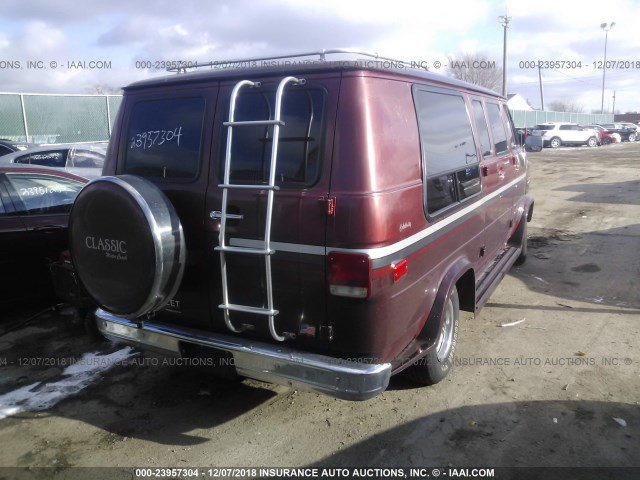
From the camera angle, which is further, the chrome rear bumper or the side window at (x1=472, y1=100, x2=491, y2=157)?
the side window at (x1=472, y1=100, x2=491, y2=157)

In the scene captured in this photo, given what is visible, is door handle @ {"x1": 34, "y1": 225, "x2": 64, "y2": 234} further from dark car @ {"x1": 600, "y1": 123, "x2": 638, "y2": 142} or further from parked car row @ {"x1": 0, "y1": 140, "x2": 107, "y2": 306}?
dark car @ {"x1": 600, "y1": 123, "x2": 638, "y2": 142}

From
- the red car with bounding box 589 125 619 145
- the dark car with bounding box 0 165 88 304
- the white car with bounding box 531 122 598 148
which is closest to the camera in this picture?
the dark car with bounding box 0 165 88 304

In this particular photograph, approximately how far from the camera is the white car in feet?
115

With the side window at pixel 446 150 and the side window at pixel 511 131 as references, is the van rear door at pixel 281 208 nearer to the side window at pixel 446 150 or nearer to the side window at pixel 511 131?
the side window at pixel 446 150

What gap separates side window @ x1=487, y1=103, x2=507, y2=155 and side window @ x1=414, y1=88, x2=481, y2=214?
3.20 ft

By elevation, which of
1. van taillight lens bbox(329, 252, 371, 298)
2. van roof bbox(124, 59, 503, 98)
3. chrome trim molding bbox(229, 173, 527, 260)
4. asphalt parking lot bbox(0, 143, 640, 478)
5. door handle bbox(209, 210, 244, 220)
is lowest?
asphalt parking lot bbox(0, 143, 640, 478)

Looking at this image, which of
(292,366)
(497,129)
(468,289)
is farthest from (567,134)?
(292,366)

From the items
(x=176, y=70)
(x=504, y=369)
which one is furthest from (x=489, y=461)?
(x=176, y=70)

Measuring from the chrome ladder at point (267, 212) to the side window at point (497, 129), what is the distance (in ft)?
9.92

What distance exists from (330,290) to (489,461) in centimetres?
140

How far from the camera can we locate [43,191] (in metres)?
5.37

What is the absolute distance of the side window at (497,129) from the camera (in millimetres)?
5293

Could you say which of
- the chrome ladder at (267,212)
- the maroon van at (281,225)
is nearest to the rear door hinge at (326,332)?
the maroon van at (281,225)

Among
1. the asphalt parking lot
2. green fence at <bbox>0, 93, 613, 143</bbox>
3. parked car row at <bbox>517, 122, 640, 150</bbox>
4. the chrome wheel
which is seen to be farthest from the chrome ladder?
parked car row at <bbox>517, 122, 640, 150</bbox>
